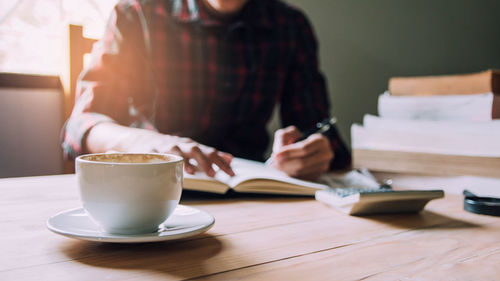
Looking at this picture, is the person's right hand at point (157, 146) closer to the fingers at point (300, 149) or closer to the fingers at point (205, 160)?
the fingers at point (205, 160)

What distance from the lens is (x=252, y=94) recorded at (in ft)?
4.27

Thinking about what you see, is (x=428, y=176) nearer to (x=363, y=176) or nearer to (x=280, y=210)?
(x=363, y=176)

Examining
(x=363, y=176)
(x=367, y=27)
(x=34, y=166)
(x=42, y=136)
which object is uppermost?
(x=367, y=27)

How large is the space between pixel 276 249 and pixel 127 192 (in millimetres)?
148

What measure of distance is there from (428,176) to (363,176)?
0.37 ft

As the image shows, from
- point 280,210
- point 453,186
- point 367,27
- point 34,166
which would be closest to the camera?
point 280,210

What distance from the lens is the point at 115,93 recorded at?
3.73ft

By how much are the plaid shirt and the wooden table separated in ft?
1.97

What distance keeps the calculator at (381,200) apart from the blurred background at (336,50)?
1.16 metres

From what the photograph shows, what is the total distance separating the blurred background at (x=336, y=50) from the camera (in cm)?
152

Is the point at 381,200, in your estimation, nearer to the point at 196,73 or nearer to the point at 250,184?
the point at 250,184

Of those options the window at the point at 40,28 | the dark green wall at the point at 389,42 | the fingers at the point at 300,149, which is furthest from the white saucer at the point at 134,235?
the dark green wall at the point at 389,42

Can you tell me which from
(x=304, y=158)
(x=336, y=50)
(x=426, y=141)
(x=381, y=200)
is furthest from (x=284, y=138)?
(x=336, y=50)

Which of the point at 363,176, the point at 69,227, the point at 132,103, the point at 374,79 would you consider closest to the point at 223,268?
the point at 69,227
